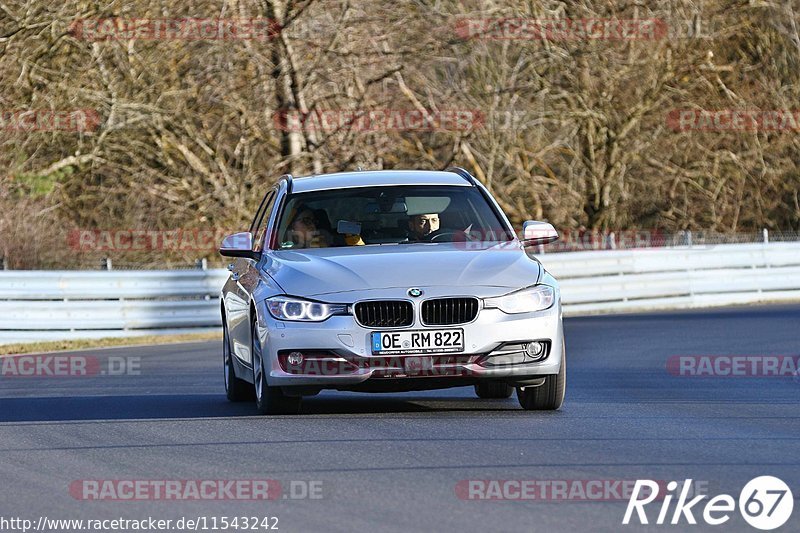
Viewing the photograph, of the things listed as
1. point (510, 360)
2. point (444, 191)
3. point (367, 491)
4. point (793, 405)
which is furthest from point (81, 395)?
point (367, 491)

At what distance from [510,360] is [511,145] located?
23818mm

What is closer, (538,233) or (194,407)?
(538,233)

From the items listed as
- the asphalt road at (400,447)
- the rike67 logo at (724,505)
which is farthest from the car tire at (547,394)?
the rike67 logo at (724,505)

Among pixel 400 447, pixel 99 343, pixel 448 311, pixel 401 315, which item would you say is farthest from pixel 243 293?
pixel 99 343

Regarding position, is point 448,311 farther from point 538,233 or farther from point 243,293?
point 243,293

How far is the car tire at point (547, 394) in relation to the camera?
10.7 metres

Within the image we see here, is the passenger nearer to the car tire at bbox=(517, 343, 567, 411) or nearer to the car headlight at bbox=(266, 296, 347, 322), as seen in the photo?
the car headlight at bbox=(266, 296, 347, 322)

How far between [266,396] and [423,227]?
5.43ft

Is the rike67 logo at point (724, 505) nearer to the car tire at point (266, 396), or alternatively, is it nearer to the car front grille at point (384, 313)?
the car front grille at point (384, 313)

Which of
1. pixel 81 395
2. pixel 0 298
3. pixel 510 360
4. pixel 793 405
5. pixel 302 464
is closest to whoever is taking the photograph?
pixel 302 464

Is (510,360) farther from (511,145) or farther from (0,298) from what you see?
(511,145)

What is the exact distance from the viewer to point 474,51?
33.0 m

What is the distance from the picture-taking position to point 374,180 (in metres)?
11.8

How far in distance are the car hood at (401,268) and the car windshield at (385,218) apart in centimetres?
27
